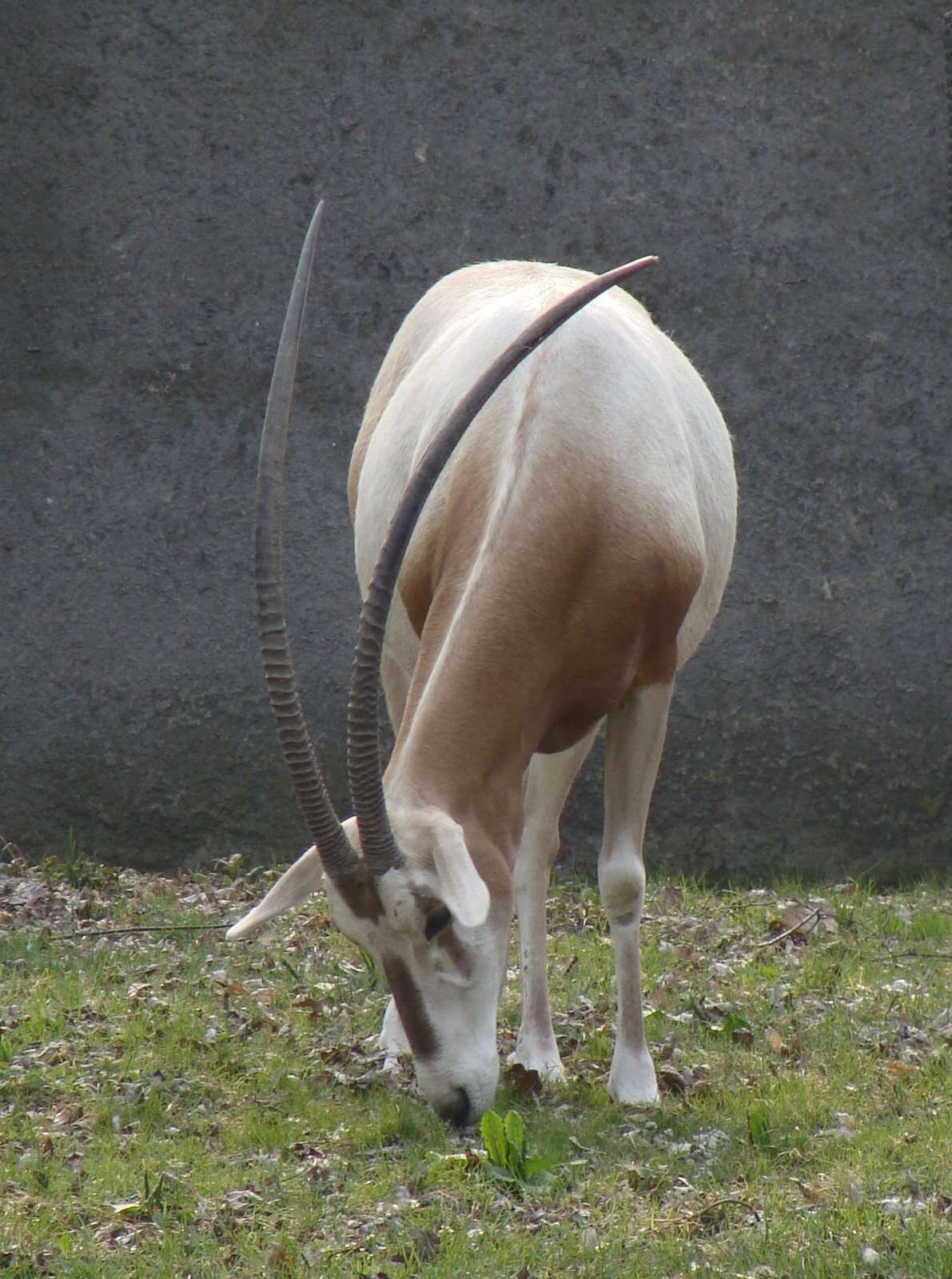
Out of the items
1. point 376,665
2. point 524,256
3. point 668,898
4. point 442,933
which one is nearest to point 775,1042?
point 442,933

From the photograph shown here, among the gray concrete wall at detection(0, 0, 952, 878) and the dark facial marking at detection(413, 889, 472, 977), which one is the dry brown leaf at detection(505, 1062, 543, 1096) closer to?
the dark facial marking at detection(413, 889, 472, 977)

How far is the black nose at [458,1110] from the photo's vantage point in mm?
3758

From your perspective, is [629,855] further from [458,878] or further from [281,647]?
[281,647]

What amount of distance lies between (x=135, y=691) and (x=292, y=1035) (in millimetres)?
2676

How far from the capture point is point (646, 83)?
723cm

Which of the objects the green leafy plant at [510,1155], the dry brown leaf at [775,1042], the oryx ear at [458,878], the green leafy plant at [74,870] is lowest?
the green leafy plant at [74,870]

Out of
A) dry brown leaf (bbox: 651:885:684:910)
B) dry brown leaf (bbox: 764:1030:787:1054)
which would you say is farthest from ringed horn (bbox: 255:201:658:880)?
dry brown leaf (bbox: 651:885:684:910)

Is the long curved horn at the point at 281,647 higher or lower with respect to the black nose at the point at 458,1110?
higher

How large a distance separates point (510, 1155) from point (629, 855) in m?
1.16

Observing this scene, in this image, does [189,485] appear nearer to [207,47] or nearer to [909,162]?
[207,47]

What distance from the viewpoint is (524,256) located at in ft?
23.9

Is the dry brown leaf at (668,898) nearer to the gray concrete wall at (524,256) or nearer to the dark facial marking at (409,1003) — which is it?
the gray concrete wall at (524,256)

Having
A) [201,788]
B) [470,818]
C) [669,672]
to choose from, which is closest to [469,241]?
[201,788]

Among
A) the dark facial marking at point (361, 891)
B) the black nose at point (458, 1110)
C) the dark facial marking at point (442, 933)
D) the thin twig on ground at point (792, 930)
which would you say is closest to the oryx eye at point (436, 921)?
the dark facial marking at point (442, 933)
